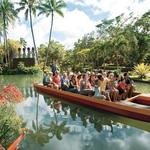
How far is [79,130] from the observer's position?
10.7 meters

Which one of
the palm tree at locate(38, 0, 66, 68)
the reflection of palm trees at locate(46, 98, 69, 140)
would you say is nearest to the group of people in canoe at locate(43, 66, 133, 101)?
the reflection of palm trees at locate(46, 98, 69, 140)

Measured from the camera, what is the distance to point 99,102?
521 inches

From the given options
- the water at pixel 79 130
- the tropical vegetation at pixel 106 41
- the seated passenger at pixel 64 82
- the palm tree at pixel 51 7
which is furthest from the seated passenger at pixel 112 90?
the palm tree at pixel 51 7

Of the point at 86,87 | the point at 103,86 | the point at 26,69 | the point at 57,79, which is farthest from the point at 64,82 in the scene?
the point at 26,69

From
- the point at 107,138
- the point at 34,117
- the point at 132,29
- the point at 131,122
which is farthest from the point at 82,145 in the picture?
the point at 132,29

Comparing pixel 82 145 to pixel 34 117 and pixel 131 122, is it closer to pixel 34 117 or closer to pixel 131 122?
pixel 131 122

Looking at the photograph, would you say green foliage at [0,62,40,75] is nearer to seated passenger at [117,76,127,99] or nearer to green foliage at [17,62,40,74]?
green foliage at [17,62,40,74]

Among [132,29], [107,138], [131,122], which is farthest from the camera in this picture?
[132,29]

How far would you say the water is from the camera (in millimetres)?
8930

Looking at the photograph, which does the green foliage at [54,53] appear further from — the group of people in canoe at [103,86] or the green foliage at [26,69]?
the group of people in canoe at [103,86]

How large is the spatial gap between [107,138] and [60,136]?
1428 mm

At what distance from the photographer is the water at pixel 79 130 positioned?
893cm

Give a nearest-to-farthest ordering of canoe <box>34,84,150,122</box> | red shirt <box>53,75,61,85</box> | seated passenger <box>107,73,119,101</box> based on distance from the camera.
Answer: canoe <box>34,84,150,122</box> < seated passenger <box>107,73,119,101</box> < red shirt <box>53,75,61,85</box>

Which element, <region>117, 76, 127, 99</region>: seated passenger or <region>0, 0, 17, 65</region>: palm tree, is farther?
<region>0, 0, 17, 65</region>: palm tree
